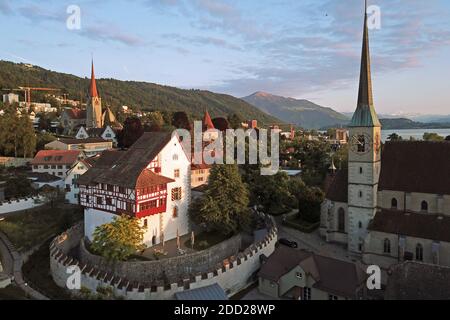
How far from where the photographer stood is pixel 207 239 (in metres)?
41.1

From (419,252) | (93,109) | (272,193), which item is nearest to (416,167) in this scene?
(419,252)

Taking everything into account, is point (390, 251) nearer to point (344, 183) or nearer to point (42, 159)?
point (344, 183)

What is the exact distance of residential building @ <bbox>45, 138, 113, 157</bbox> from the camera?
2881 inches

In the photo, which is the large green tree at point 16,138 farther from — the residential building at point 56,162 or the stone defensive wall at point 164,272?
the stone defensive wall at point 164,272

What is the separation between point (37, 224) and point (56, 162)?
1891 centimetres

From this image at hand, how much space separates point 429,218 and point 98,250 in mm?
29053

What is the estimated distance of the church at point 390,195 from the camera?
34.4 meters

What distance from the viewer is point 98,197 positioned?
3972 cm

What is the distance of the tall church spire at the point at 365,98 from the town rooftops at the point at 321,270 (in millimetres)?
14060

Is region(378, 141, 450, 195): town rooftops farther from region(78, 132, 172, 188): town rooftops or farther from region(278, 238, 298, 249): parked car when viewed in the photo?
region(78, 132, 172, 188): town rooftops

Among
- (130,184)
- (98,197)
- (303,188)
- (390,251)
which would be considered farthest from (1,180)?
(390,251)

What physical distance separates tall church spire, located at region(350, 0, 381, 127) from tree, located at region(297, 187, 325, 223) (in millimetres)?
13300

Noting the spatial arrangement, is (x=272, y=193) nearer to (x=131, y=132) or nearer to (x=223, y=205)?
(x=223, y=205)

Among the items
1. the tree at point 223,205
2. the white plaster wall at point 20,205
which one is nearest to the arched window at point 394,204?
the tree at point 223,205
